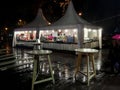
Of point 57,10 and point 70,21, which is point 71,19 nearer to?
point 70,21

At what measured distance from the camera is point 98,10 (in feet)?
116

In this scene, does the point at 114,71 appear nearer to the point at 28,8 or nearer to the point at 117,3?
the point at 117,3

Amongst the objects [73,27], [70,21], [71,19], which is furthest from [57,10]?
[73,27]

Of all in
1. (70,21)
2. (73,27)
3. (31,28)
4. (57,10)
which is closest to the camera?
(73,27)

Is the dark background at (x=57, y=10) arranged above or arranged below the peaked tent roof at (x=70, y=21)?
above

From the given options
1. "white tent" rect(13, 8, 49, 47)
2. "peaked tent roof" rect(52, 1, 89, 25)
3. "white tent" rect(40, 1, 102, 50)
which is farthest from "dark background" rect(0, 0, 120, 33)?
"peaked tent roof" rect(52, 1, 89, 25)

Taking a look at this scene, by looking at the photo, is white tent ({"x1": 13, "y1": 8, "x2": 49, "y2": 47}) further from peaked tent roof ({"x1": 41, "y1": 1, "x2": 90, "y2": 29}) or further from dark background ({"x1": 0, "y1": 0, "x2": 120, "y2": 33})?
dark background ({"x1": 0, "y1": 0, "x2": 120, "y2": 33})

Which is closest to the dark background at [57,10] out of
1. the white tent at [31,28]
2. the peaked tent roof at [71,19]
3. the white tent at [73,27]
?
the white tent at [73,27]

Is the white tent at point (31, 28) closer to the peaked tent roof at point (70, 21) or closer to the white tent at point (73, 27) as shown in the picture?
the white tent at point (73, 27)

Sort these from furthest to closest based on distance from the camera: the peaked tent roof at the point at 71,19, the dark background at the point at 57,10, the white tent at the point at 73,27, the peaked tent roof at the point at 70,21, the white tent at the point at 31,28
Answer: the dark background at the point at 57,10 → the white tent at the point at 31,28 → the peaked tent roof at the point at 71,19 → the peaked tent roof at the point at 70,21 → the white tent at the point at 73,27

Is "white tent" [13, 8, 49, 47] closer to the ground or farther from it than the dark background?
closer to the ground

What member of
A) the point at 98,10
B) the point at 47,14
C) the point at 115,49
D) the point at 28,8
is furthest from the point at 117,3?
the point at 115,49

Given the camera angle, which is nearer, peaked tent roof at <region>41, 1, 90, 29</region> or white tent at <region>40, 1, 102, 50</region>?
white tent at <region>40, 1, 102, 50</region>

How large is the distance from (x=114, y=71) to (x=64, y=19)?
10.2m
